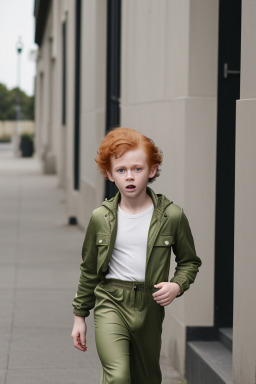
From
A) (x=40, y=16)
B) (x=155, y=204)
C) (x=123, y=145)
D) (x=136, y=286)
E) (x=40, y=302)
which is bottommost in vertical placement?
(x=40, y=302)

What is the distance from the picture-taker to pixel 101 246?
4012 millimetres

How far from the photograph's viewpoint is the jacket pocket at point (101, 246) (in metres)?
3.98

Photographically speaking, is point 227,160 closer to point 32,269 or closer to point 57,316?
point 57,316

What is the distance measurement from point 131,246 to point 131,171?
348mm

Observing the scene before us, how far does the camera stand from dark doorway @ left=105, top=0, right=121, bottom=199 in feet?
34.2

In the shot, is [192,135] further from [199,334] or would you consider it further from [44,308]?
[44,308]

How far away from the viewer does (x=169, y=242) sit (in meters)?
3.97

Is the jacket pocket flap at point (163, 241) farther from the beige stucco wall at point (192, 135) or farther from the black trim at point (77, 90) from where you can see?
the black trim at point (77, 90)

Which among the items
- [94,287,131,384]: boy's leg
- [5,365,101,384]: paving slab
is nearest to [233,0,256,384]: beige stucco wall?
[94,287,131,384]: boy's leg

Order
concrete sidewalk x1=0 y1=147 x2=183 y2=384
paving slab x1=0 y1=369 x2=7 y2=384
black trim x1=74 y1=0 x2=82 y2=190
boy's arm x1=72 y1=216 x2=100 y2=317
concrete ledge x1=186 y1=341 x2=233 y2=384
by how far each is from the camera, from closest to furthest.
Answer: boy's arm x1=72 y1=216 x2=100 y2=317
concrete ledge x1=186 y1=341 x2=233 y2=384
paving slab x1=0 y1=369 x2=7 y2=384
concrete sidewalk x1=0 y1=147 x2=183 y2=384
black trim x1=74 y1=0 x2=82 y2=190

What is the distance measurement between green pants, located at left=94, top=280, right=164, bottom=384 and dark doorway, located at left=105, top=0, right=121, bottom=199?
19.4ft

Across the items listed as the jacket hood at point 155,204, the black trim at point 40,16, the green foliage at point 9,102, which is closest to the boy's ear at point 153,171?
the jacket hood at point 155,204

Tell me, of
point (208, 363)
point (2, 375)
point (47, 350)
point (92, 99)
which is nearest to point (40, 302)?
point (47, 350)

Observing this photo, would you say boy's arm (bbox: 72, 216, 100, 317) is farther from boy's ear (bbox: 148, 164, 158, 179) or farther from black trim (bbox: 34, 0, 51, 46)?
black trim (bbox: 34, 0, 51, 46)
